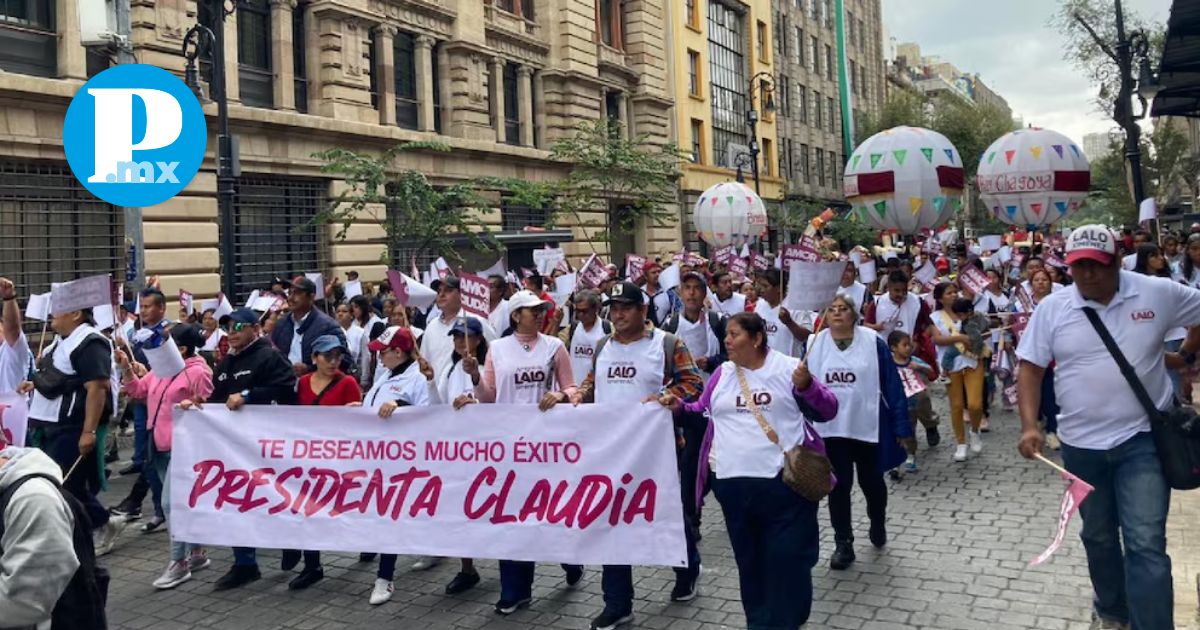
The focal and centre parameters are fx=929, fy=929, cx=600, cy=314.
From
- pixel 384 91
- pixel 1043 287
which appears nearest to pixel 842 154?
pixel 384 91

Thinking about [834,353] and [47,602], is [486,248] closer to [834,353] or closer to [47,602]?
[834,353]

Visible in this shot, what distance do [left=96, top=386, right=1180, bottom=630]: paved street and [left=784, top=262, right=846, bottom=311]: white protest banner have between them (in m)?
1.86

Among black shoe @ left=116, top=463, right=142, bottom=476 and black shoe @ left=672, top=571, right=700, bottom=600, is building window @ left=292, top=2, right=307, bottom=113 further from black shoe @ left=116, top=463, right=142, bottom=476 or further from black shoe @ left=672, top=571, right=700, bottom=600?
black shoe @ left=672, top=571, right=700, bottom=600

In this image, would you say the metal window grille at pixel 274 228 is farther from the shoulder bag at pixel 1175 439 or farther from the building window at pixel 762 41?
the building window at pixel 762 41

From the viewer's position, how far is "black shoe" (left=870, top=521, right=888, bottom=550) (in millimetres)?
6746

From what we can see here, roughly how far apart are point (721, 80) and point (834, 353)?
41.3 metres

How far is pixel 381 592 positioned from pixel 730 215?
1946 cm

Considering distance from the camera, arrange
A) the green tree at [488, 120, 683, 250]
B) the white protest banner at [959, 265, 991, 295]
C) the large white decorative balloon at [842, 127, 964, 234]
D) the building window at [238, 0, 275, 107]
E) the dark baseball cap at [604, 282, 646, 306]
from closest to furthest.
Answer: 1. the dark baseball cap at [604, 282, 646, 306]
2. the white protest banner at [959, 265, 991, 295]
3. the large white decorative balloon at [842, 127, 964, 234]
4. the building window at [238, 0, 275, 107]
5. the green tree at [488, 120, 683, 250]

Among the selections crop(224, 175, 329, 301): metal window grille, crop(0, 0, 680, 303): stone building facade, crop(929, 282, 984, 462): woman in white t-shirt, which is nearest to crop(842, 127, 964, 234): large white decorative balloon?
crop(929, 282, 984, 462): woman in white t-shirt

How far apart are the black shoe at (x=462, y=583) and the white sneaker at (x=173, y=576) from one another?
6.55 ft

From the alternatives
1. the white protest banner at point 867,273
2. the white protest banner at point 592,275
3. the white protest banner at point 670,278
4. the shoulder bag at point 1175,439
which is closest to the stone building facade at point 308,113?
the white protest banner at point 592,275

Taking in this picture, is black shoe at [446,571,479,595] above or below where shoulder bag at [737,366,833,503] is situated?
below

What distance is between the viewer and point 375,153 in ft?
76.3

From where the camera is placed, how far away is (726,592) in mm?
6031
